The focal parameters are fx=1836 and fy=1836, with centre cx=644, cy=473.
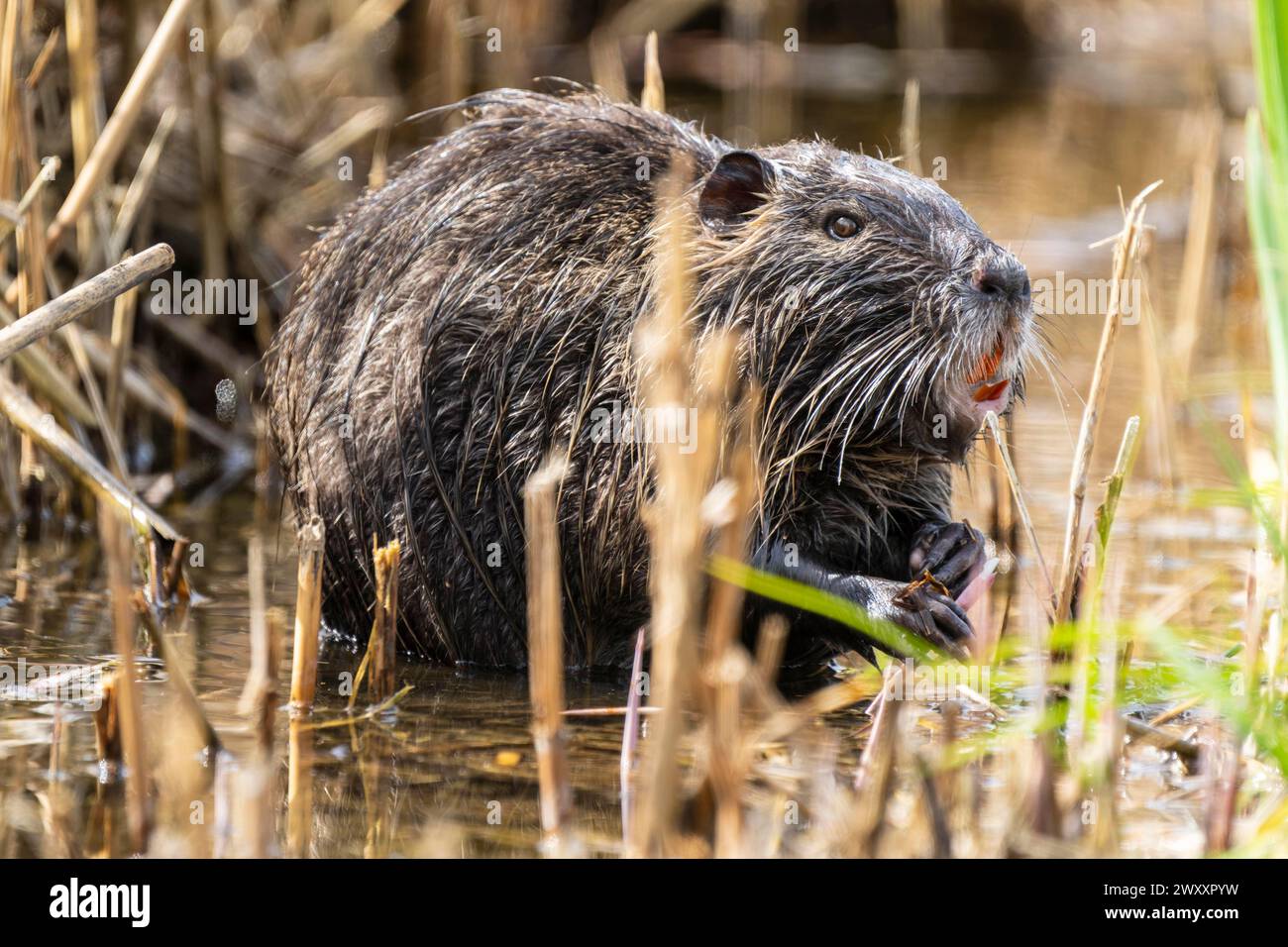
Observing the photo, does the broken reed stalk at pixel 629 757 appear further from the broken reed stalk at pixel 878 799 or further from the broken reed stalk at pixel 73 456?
the broken reed stalk at pixel 73 456

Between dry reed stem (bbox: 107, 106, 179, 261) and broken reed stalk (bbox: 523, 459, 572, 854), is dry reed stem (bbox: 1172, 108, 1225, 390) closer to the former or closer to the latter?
dry reed stem (bbox: 107, 106, 179, 261)

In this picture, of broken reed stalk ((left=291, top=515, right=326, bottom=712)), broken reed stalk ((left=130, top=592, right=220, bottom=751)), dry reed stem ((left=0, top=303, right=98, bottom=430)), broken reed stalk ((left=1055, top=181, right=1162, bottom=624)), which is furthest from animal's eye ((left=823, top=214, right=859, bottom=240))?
dry reed stem ((left=0, top=303, right=98, bottom=430))

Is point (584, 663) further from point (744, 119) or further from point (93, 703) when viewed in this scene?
point (744, 119)

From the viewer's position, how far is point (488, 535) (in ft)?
14.3

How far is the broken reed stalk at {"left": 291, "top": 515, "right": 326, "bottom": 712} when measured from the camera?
3592 millimetres

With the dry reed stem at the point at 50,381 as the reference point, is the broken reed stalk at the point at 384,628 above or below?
below

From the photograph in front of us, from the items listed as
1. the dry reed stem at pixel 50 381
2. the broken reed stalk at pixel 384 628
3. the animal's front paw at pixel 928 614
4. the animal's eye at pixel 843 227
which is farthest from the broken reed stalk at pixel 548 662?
the dry reed stem at pixel 50 381

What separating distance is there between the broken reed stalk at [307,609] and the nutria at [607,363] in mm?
655

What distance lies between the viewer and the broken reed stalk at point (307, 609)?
11.8 feet

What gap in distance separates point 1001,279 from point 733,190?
713mm

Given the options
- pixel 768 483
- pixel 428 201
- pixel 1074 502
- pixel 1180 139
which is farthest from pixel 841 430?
pixel 1180 139

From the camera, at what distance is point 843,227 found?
4195mm

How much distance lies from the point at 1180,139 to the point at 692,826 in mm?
10137
